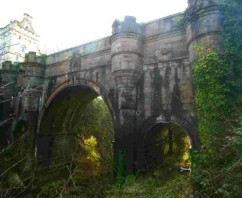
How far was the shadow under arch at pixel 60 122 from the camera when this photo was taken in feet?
46.6

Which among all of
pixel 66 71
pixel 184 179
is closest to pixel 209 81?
pixel 184 179

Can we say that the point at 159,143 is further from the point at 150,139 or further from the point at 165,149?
the point at 165,149

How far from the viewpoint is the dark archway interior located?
9.86 m

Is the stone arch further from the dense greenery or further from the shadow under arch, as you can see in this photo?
the shadow under arch

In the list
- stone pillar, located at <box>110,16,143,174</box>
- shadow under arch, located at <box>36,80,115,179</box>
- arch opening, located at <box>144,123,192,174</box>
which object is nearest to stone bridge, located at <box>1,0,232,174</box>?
stone pillar, located at <box>110,16,143,174</box>

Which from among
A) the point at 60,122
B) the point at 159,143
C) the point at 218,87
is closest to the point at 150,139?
the point at 159,143

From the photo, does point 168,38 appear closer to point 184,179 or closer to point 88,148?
point 184,179

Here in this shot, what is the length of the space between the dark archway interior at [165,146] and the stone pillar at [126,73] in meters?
0.78

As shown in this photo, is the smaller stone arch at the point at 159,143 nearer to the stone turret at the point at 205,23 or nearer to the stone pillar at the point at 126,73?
the stone pillar at the point at 126,73

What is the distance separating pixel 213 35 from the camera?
7.73 meters

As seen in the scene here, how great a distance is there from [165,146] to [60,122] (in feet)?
25.1

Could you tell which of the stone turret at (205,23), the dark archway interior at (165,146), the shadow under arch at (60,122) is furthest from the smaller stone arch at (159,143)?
the shadow under arch at (60,122)

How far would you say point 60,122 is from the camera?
1594cm

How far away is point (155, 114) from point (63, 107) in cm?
779
